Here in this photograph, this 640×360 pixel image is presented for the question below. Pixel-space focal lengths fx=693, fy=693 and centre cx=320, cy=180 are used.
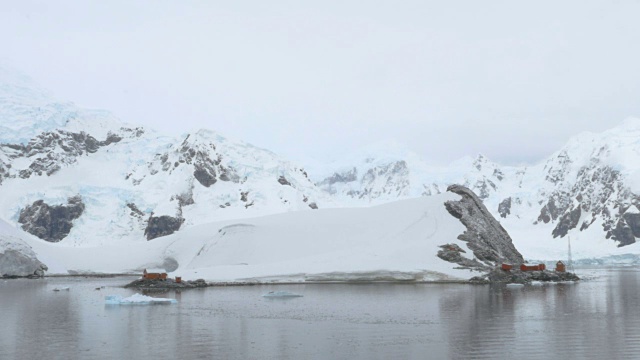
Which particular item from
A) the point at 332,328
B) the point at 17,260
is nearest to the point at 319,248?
the point at 17,260

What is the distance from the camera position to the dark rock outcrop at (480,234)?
102 meters

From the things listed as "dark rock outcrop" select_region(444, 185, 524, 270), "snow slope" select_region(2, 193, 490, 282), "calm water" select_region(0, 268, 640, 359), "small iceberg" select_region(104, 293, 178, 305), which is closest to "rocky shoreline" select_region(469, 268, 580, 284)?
"snow slope" select_region(2, 193, 490, 282)

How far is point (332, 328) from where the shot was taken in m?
42.7

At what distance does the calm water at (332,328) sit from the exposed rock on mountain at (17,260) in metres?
63.3

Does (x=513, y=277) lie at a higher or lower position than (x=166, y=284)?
higher

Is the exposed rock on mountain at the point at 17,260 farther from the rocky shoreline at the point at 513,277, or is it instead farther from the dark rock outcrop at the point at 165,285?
the rocky shoreline at the point at 513,277

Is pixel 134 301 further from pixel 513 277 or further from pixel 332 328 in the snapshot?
pixel 513 277

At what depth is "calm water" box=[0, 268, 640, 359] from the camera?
33.3m

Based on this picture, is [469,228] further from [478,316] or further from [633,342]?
[633,342]

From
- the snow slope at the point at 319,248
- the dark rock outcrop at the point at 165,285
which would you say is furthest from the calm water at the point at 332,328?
the snow slope at the point at 319,248

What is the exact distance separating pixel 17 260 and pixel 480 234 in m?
82.8

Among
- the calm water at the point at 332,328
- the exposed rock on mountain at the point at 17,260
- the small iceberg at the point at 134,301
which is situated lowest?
the calm water at the point at 332,328

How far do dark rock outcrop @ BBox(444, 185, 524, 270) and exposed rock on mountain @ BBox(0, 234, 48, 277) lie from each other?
251ft

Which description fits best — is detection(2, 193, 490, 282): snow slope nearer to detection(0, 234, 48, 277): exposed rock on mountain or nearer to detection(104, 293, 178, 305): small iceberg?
detection(0, 234, 48, 277): exposed rock on mountain
